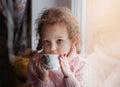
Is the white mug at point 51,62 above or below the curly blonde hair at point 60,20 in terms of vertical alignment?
below

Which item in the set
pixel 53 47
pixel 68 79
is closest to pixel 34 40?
pixel 53 47

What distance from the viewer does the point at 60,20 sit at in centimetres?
108

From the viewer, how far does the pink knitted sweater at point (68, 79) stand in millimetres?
1065

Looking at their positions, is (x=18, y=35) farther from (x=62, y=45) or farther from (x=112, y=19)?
(x=112, y=19)

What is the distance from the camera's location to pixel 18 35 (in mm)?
1111

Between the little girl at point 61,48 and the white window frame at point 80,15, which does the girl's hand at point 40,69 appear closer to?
the little girl at point 61,48

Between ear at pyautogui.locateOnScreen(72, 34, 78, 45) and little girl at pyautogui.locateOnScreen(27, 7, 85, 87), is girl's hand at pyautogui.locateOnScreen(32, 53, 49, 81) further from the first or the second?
ear at pyautogui.locateOnScreen(72, 34, 78, 45)

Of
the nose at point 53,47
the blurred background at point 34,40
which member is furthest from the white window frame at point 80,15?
the nose at point 53,47

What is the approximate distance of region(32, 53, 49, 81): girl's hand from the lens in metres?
1.08

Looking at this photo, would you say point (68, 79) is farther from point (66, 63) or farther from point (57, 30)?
point (57, 30)

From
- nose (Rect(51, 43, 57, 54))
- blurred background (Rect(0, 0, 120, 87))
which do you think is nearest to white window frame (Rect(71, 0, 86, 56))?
blurred background (Rect(0, 0, 120, 87))

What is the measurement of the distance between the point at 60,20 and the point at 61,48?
0.37ft

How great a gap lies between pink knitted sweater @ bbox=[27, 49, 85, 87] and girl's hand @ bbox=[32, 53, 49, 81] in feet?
0.05

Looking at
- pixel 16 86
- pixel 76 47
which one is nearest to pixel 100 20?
pixel 76 47
